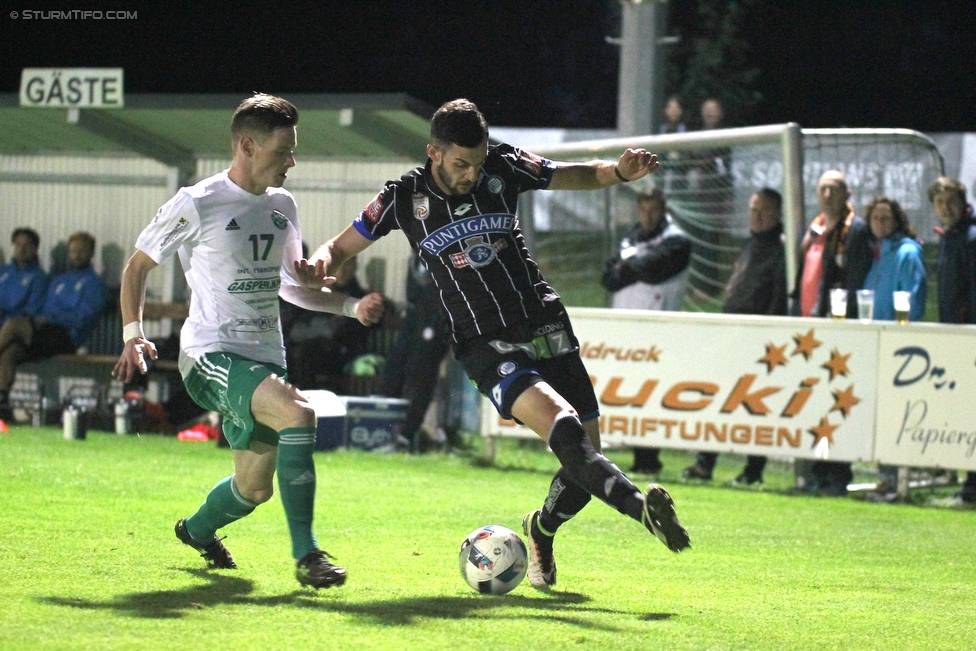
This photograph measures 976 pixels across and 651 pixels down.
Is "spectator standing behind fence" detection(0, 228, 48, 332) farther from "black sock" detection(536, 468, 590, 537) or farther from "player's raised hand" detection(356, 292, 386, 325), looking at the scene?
"black sock" detection(536, 468, 590, 537)

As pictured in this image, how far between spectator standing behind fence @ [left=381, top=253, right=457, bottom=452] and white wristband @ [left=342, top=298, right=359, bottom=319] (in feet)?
22.4

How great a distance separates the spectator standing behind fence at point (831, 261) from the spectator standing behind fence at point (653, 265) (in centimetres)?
117

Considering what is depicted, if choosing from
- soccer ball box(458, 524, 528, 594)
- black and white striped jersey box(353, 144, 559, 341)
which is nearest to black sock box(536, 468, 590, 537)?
soccer ball box(458, 524, 528, 594)

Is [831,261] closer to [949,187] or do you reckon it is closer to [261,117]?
[949,187]

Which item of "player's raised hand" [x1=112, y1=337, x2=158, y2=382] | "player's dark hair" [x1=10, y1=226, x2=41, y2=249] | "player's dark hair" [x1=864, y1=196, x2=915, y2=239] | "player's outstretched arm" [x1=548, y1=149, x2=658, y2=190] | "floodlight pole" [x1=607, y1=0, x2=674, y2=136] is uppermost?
"floodlight pole" [x1=607, y1=0, x2=674, y2=136]

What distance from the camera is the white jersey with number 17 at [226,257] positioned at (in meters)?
6.08

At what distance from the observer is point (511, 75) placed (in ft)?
98.3

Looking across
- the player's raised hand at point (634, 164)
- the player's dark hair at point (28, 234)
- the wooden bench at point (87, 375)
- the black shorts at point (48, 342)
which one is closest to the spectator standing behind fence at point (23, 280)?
the player's dark hair at point (28, 234)

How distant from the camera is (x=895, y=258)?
11.2 meters

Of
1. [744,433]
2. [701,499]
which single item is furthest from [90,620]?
[744,433]

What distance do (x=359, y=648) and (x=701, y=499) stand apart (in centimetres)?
615

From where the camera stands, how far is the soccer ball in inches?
238

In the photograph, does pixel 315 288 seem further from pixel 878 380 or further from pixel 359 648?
pixel 878 380

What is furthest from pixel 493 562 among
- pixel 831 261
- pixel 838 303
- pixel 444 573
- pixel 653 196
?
pixel 653 196
